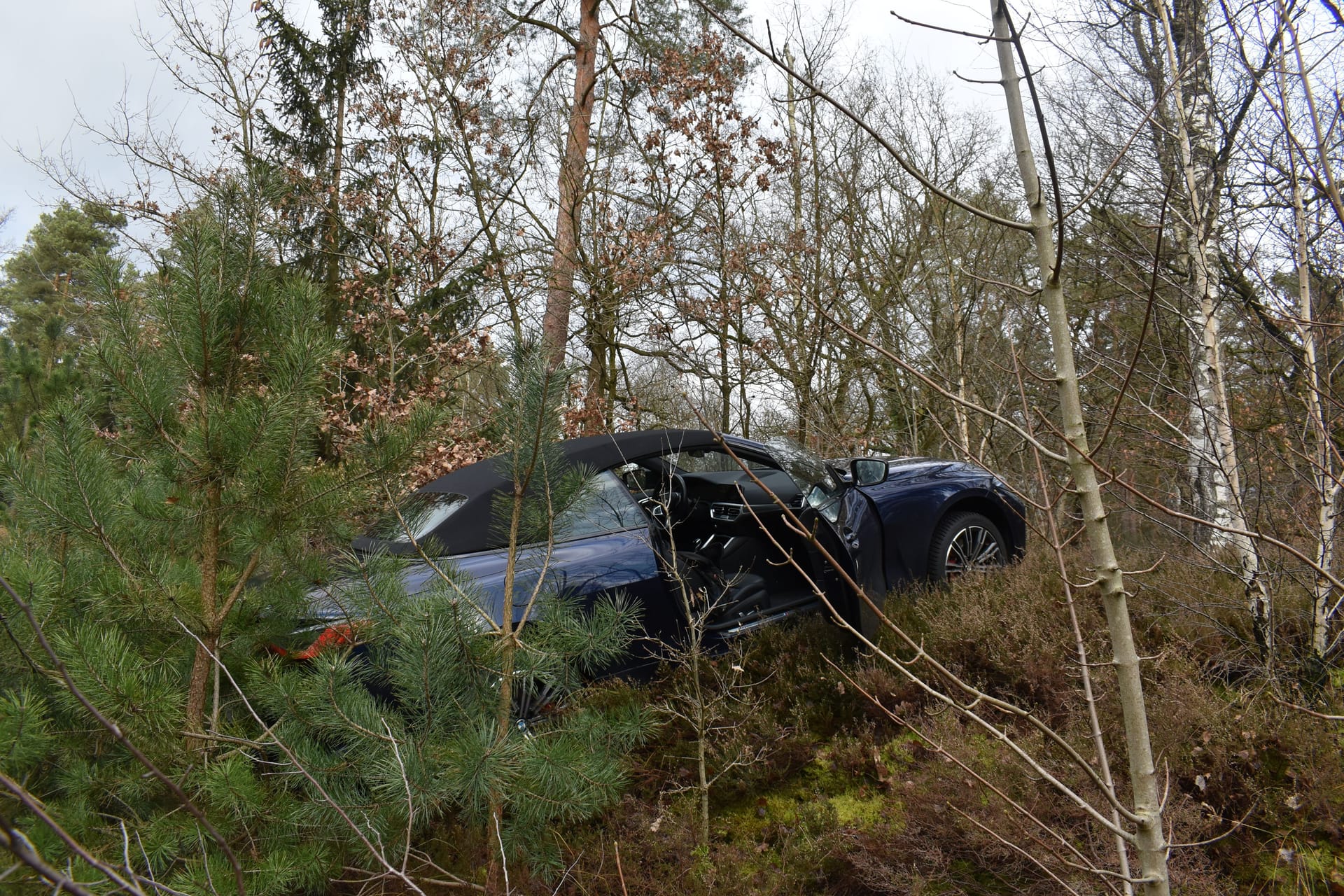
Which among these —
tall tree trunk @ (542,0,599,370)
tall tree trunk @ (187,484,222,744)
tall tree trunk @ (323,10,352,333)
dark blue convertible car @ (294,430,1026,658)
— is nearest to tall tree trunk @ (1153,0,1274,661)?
dark blue convertible car @ (294,430,1026,658)

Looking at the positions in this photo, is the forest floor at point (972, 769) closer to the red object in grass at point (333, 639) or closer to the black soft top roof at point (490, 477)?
the black soft top roof at point (490, 477)

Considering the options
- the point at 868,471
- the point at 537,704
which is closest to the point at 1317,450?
the point at 868,471

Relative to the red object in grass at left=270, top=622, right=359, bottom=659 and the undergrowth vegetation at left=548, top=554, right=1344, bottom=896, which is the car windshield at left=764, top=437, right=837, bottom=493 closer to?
the undergrowth vegetation at left=548, top=554, right=1344, bottom=896

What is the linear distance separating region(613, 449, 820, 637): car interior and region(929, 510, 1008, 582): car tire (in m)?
0.98

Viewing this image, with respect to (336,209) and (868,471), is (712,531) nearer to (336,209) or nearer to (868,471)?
(868,471)

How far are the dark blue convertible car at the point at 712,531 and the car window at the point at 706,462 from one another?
0.4 inches

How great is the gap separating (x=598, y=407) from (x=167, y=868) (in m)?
8.37

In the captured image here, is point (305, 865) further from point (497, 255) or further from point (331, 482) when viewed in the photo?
point (497, 255)

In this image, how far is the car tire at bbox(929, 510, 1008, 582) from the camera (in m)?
5.74

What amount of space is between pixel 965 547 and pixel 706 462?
206cm

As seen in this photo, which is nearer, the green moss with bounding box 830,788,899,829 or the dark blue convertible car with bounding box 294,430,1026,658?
the green moss with bounding box 830,788,899,829

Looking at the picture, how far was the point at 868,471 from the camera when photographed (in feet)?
18.3

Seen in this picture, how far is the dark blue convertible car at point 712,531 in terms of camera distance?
386 centimetres

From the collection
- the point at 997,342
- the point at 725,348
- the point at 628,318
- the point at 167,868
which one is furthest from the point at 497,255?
the point at 167,868
